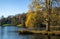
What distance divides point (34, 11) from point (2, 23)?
111542 mm

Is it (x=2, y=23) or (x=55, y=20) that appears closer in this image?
(x=55, y=20)

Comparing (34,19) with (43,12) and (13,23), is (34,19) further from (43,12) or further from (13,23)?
(13,23)

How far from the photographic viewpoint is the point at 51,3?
34406 millimetres

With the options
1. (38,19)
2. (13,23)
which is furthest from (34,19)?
(13,23)

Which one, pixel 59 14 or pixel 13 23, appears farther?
pixel 13 23

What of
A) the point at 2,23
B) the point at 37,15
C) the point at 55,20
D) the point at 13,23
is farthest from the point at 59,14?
the point at 2,23

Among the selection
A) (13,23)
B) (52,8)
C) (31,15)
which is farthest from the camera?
(13,23)

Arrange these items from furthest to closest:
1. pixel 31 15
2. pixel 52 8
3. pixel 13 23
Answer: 1. pixel 13 23
2. pixel 31 15
3. pixel 52 8

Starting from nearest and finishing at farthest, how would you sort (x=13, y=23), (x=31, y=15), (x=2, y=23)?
(x=31, y=15)
(x=13, y=23)
(x=2, y=23)

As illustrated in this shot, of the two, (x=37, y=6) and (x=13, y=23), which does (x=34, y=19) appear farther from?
(x=13, y=23)

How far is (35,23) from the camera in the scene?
37062mm

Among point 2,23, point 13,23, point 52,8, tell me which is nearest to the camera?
point 52,8

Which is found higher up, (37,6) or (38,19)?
(37,6)

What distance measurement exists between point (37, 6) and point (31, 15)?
7.52 feet
